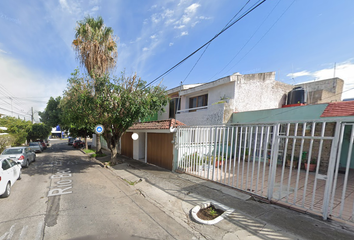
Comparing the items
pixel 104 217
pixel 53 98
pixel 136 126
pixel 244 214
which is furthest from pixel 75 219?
pixel 53 98

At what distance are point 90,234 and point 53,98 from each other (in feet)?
76.1

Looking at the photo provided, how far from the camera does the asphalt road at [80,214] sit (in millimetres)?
3385

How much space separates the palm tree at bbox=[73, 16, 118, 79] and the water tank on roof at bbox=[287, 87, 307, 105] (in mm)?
14885

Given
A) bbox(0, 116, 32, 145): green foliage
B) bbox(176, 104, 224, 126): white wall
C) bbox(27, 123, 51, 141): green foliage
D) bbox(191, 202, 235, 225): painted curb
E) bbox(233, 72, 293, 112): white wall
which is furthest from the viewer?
bbox(27, 123, 51, 141): green foliage

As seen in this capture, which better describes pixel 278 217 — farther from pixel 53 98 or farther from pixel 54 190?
pixel 53 98

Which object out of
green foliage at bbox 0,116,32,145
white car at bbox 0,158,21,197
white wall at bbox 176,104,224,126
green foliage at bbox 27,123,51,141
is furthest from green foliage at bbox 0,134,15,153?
white wall at bbox 176,104,224,126

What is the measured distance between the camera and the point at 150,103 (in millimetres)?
8516

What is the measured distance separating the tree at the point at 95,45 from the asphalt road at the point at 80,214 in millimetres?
7713

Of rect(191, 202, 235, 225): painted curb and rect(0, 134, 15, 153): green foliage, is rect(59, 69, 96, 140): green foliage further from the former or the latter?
rect(0, 134, 15, 153): green foliage

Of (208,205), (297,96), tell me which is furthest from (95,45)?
(297,96)

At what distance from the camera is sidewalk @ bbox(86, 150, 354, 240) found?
3237 mm

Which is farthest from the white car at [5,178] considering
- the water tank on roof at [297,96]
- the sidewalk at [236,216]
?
the water tank on roof at [297,96]

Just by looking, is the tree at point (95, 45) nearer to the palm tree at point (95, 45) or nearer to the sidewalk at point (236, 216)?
the palm tree at point (95, 45)

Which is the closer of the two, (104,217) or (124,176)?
(104,217)
